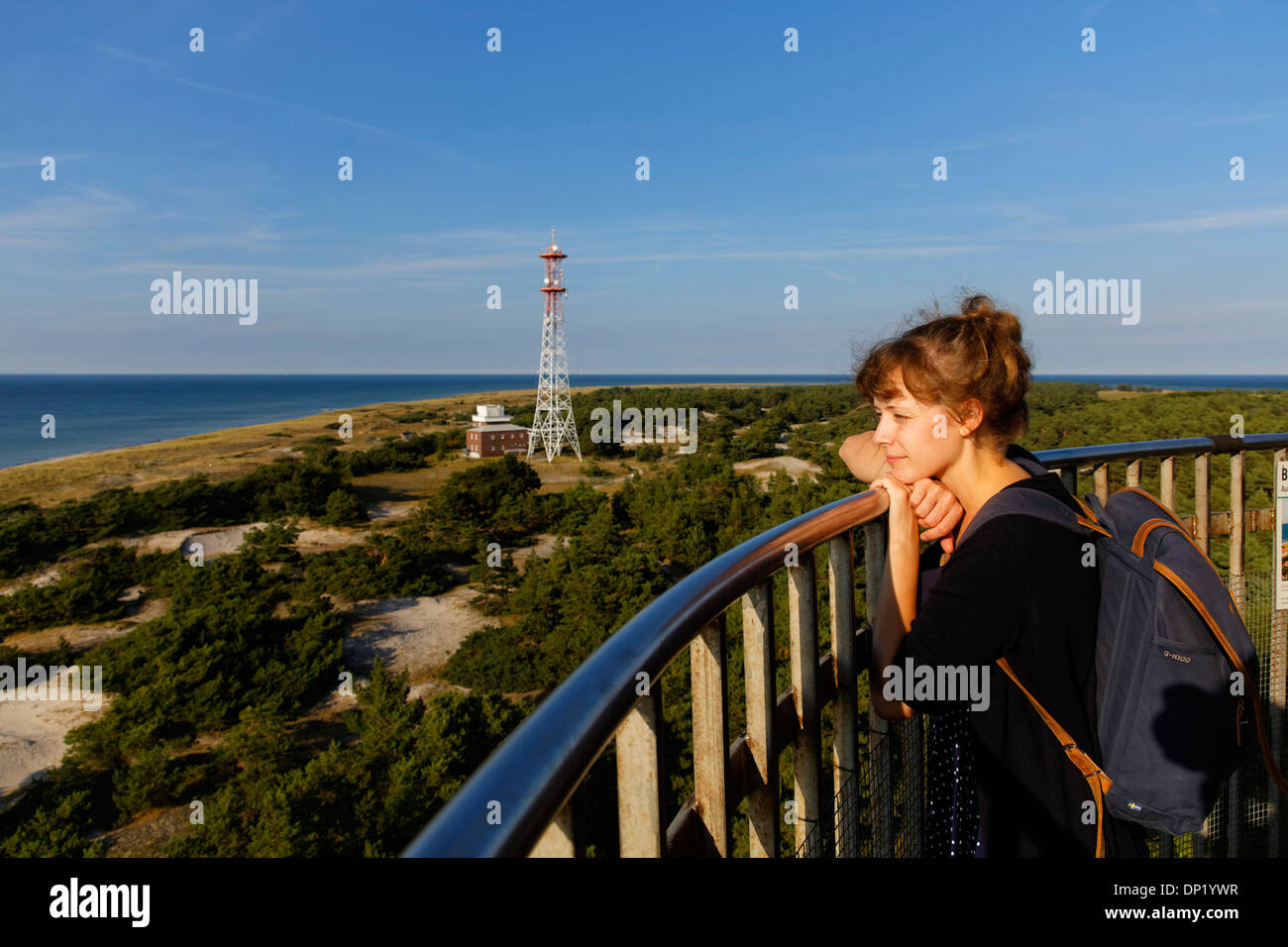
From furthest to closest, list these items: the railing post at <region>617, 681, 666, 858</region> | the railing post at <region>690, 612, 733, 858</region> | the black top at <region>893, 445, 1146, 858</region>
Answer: the black top at <region>893, 445, 1146, 858</region> → the railing post at <region>690, 612, 733, 858</region> → the railing post at <region>617, 681, 666, 858</region>

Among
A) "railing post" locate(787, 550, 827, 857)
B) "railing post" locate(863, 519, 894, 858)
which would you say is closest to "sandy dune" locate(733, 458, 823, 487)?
"railing post" locate(863, 519, 894, 858)

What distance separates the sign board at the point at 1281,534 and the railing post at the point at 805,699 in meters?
2.86

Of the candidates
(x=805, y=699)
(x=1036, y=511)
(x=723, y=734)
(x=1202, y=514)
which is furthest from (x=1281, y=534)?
(x=723, y=734)

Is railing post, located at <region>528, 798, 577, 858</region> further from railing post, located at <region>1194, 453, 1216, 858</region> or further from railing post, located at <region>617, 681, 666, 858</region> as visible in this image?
railing post, located at <region>1194, 453, 1216, 858</region>

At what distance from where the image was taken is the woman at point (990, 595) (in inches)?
59.0

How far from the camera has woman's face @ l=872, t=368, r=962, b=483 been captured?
6.06 feet

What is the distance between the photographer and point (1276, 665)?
4059mm

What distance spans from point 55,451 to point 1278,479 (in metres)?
75.6

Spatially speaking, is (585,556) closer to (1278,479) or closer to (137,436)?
(1278,479)

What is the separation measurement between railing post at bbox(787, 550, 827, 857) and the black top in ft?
0.74

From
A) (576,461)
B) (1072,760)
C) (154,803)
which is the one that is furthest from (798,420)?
(1072,760)

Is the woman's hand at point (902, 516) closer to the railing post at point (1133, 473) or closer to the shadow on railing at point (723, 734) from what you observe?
the shadow on railing at point (723, 734)

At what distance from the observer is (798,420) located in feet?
158

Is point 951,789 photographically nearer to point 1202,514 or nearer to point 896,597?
point 896,597
